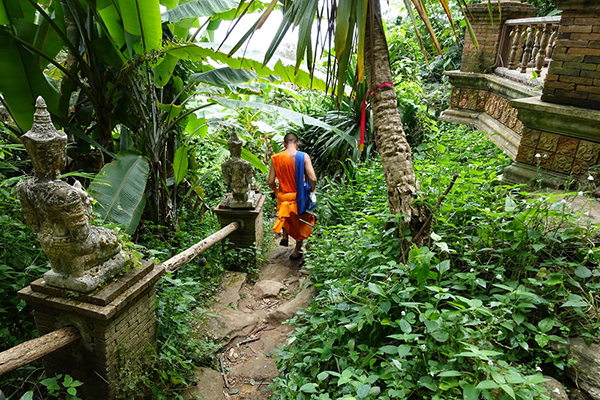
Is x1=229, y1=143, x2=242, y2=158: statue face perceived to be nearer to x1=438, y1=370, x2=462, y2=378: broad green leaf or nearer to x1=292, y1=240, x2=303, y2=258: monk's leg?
x1=292, y1=240, x2=303, y2=258: monk's leg

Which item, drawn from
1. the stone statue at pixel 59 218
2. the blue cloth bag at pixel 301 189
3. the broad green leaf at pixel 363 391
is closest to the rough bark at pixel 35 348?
the stone statue at pixel 59 218

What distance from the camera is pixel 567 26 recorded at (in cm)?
318

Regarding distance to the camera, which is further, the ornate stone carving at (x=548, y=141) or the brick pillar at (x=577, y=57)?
the ornate stone carving at (x=548, y=141)

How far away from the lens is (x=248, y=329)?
136 inches

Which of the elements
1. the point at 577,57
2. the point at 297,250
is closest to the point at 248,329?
the point at 297,250

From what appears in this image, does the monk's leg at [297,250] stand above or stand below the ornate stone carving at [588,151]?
below

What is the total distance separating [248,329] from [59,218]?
207 centimetres

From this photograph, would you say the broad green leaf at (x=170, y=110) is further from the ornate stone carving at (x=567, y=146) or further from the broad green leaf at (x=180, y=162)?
the ornate stone carving at (x=567, y=146)

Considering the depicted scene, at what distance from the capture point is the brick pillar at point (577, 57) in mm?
3045

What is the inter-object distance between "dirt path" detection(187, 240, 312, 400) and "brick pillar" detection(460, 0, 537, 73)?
4816 mm

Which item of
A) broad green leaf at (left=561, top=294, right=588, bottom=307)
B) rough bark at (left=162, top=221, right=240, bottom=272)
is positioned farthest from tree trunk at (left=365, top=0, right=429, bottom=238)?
rough bark at (left=162, top=221, right=240, bottom=272)

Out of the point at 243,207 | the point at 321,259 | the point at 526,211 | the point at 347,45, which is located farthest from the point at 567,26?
the point at 243,207

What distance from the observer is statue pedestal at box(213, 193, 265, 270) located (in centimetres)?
456

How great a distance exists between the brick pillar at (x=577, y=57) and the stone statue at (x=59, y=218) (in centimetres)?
388
